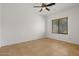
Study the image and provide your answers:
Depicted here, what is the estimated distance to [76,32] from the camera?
9.30ft

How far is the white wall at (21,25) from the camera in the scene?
1671mm

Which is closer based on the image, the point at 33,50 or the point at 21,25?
the point at 21,25

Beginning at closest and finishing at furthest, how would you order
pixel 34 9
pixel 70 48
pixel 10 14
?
1. pixel 34 9
2. pixel 10 14
3. pixel 70 48

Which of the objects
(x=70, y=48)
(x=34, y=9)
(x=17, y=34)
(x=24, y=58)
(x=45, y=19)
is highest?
(x=34, y=9)

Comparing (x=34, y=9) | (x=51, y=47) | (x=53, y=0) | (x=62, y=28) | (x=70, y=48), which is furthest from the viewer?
(x=70, y=48)

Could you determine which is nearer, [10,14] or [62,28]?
[62,28]

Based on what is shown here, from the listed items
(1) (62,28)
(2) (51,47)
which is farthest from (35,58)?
(2) (51,47)

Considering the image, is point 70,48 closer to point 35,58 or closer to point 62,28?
point 62,28

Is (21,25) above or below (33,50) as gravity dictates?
above

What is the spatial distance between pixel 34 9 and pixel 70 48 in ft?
5.92

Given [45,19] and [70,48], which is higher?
[45,19]

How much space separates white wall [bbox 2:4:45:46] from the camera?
167 cm

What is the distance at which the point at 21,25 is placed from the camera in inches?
65.9

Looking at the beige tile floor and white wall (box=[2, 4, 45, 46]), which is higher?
white wall (box=[2, 4, 45, 46])
